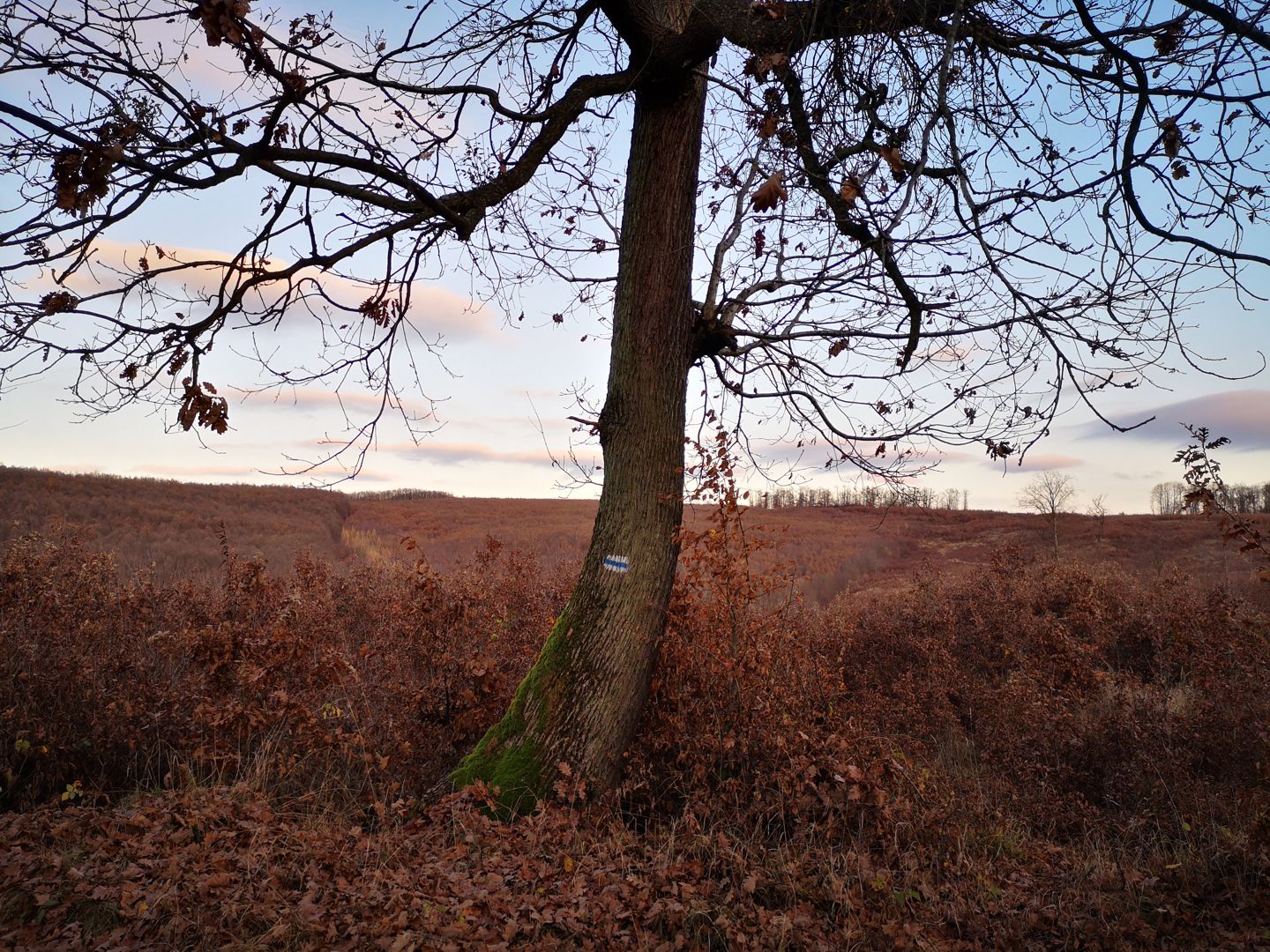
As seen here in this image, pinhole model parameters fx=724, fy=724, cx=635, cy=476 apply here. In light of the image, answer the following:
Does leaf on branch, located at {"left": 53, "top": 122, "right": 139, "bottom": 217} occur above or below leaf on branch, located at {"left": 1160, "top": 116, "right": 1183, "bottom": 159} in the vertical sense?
below

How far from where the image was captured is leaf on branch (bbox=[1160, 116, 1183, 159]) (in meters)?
4.23

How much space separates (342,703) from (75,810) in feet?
7.69

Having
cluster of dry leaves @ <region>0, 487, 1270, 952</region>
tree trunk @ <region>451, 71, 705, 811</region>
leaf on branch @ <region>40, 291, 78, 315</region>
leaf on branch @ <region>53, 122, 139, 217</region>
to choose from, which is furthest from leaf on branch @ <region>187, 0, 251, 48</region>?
cluster of dry leaves @ <region>0, 487, 1270, 952</region>

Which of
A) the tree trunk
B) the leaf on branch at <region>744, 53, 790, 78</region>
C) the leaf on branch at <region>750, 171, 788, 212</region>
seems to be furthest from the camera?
the tree trunk

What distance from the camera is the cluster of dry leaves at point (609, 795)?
367 centimetres

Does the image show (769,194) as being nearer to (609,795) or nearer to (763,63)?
(763,63)

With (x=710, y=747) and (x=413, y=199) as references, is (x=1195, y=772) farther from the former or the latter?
(x=413, y=199)

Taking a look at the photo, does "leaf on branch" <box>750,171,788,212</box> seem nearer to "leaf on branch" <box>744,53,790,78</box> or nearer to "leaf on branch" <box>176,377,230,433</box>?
"leaf on branch" <box>744,53,790,78</box>

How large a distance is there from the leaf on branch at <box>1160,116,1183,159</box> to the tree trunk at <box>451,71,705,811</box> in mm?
2908

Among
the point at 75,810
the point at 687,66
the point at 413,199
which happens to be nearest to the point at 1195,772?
the point at 687,66

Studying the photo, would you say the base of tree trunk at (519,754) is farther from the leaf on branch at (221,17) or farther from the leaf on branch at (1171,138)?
the leaf on branch at (1171,138)

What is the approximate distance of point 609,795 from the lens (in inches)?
197

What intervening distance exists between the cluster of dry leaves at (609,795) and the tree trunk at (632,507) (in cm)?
35

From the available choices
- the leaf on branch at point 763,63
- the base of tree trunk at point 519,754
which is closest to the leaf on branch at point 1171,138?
the leaf on branch at point 763,63
